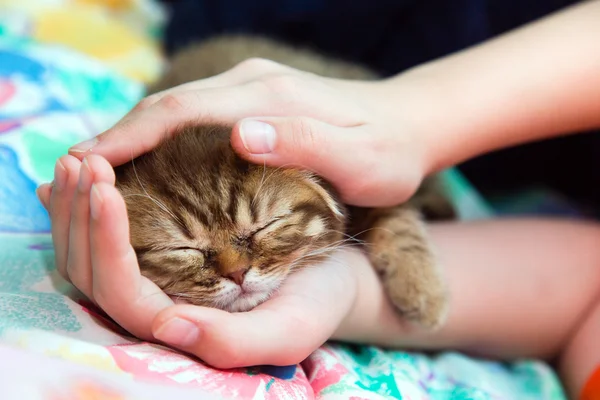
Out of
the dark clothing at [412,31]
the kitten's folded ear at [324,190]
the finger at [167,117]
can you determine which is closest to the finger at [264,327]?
the kitten's folded ear at [324,190]

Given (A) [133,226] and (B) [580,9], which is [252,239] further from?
(B) [580,9]

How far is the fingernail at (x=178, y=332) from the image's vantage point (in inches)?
25.9

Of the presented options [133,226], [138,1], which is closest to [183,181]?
[133,226]

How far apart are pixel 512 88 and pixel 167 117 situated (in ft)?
1.99

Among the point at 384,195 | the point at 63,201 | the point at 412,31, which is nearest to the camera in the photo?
the point at 63,201

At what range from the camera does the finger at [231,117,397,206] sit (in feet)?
2.61

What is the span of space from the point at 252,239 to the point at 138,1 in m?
1.51

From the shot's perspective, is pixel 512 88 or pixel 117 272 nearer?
pixel 117 272

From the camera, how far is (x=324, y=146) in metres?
0.83

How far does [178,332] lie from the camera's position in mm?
663

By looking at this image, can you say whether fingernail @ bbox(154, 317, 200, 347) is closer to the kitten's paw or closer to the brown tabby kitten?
the brown tabby kitten

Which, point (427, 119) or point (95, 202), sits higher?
point (427, 119)

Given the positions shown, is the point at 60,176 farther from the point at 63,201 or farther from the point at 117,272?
the point at 117,272

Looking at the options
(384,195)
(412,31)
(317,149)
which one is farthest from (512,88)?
(412,31)
